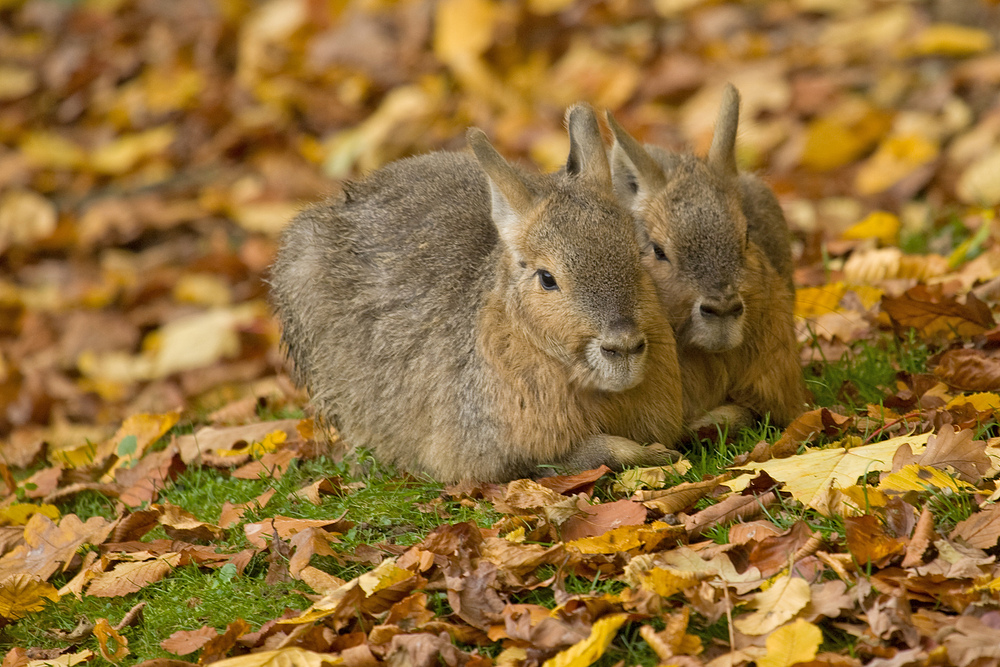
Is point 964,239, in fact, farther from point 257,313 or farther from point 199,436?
point 257,313

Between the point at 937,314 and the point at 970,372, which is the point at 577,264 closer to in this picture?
the point at 970,372

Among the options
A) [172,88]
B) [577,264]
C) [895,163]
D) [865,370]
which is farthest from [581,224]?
[172,88]

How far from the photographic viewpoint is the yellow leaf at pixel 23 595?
3566mm

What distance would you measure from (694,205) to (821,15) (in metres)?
6.08

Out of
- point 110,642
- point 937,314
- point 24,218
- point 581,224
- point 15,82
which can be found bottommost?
point 110,642

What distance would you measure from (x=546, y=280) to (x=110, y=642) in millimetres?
1679

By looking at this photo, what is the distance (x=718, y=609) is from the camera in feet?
9.12

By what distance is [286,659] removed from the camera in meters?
2.87

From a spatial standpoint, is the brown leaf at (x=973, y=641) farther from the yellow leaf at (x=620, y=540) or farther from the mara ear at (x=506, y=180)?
the mara ear at (x=506, y=180)

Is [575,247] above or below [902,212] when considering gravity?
above

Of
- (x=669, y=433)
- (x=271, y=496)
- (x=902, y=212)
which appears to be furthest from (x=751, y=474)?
(x=902, y=212)

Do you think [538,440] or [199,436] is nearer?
[538,440]

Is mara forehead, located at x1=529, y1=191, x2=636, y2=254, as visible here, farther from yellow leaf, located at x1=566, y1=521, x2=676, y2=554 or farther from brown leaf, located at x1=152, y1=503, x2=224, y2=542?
brown leaf, located at x1=152, y1=503, x2=224, y2=542

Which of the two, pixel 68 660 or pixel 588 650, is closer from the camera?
pixel 588 650
